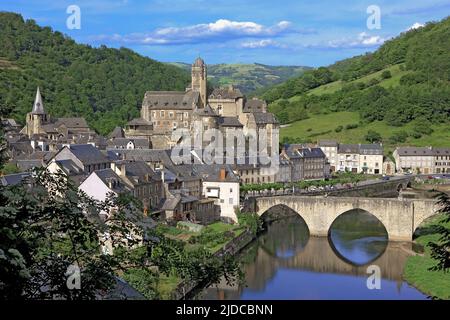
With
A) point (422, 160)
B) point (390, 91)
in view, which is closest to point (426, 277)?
point (422, 160)

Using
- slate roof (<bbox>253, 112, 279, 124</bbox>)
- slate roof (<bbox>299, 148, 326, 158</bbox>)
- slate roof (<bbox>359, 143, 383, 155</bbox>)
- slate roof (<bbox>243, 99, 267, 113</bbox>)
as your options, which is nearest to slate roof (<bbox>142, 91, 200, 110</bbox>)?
slate roof (<bbox>243, 99, 267, 113</bbox>)

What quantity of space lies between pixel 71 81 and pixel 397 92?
188ft

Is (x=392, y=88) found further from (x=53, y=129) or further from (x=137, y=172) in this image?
(x=137, y=172)

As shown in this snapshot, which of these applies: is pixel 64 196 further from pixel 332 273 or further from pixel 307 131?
pixel 307 131

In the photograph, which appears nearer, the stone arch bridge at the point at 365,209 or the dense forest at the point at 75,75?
the stone arch bridge at the point at 365,209

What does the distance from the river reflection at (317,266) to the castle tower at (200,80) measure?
29.8 m

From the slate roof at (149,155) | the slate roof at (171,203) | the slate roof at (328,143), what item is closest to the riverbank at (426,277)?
the slate roof at (171,203)

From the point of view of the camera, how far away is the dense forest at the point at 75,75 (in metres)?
108

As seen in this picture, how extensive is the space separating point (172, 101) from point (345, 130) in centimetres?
3687

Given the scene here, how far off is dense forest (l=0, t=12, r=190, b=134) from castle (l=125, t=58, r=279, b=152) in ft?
60.7

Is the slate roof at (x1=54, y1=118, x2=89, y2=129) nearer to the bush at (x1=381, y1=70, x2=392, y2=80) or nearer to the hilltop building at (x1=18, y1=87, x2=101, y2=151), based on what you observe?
the hilltop building at (x1=18, y1=87, x2=101, y2=151)

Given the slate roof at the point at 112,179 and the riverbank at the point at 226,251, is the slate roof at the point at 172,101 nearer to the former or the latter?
the riverbank at the point at 226,251

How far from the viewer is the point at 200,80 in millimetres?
79438

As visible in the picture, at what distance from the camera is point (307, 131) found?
107312 millimetres
